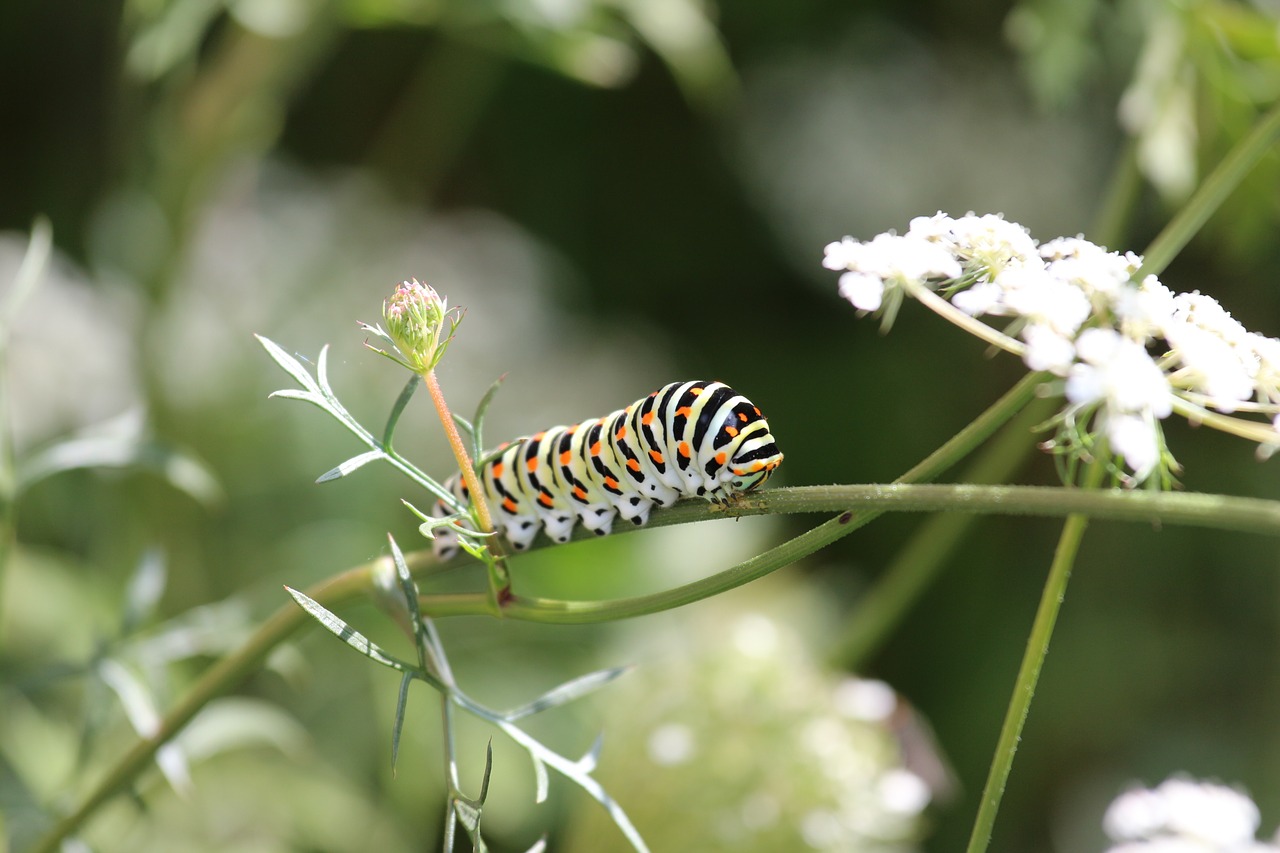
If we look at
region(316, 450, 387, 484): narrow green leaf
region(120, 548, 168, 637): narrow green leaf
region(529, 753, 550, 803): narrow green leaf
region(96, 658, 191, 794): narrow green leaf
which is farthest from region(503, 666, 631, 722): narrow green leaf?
region(120, 548, 168, 637): narrow green leaf

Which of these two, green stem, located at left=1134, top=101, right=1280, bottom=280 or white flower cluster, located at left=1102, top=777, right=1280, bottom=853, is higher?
green stem, located at left=1134, top=101, right=1280, bottom=280

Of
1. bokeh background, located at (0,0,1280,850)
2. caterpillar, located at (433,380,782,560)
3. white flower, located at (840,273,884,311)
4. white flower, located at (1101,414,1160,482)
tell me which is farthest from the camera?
bokeh background, located at (0,0,1280,850)

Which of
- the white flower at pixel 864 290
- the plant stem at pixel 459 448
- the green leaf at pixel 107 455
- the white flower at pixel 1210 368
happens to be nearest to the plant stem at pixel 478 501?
the plant stem at pixel 459 448

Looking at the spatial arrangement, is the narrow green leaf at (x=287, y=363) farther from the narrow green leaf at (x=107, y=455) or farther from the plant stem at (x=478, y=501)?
the narrow green leaf at (x=107, y=455)

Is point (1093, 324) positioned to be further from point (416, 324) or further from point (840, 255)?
point (416, 324)

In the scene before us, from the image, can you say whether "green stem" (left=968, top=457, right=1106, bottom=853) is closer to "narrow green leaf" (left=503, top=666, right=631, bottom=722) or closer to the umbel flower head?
"narrow green leaf" (left=503, top=666, right=631, bottom=722)
